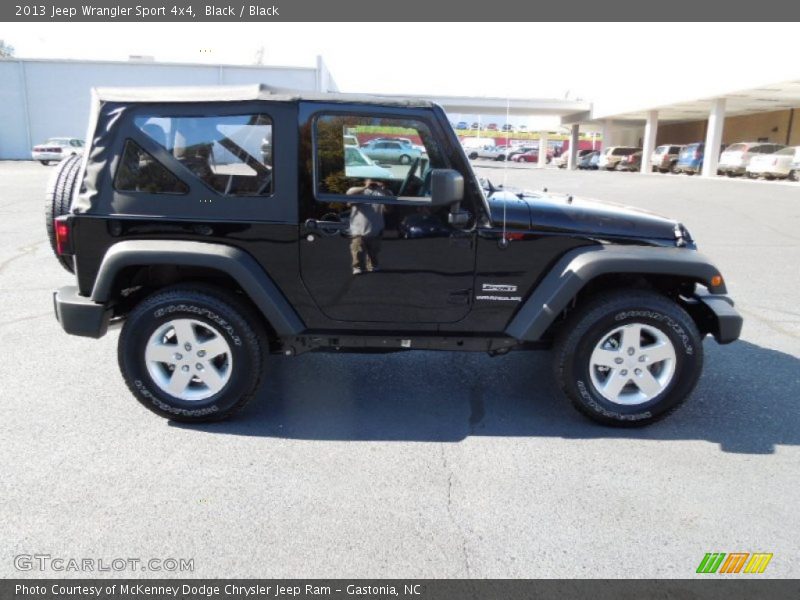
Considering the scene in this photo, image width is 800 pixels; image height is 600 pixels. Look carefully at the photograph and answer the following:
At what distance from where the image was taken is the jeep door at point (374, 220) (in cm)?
346

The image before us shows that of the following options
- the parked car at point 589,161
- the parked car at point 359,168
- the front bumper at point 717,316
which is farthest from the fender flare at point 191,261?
the parked car at point 589,161

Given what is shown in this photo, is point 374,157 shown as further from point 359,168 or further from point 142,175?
point 142,175

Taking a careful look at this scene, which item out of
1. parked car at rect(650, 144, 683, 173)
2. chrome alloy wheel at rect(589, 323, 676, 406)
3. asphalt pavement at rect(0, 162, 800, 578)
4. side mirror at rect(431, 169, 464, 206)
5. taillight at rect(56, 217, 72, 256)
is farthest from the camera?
parked car at rect(650, 144, 683, 173)

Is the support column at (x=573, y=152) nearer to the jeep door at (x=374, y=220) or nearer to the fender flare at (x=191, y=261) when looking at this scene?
the jeep door at (x=374, y=220)

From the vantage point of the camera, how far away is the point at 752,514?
113 inches

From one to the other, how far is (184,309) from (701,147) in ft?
120

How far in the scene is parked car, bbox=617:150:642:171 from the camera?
41969 millimetres

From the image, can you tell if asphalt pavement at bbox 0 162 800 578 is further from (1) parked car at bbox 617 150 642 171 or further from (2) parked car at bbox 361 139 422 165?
(1) parked car at bbox 617 150 642 171

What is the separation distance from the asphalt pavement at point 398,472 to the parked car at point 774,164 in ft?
87.5

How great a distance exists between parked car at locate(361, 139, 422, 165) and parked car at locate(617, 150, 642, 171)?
42624mm

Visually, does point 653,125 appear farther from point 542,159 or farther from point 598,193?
point 598,193

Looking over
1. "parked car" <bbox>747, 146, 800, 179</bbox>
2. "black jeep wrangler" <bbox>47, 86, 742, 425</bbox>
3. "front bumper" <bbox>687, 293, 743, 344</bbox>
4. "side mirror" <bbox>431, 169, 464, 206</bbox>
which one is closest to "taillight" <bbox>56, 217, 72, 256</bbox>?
"black jeep wrangler" <bbox>47, 86, 742, 425</bbox>

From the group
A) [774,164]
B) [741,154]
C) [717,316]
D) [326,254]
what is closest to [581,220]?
[717,316]
